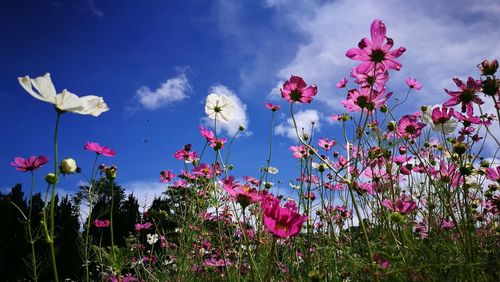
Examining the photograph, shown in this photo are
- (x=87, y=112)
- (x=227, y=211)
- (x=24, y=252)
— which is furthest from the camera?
(x=24, y=252)

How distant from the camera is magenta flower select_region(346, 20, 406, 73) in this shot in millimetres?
1188

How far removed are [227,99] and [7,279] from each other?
7.61 metres

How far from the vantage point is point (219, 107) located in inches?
94.4

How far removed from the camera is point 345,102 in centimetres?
142

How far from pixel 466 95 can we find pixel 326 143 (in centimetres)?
155

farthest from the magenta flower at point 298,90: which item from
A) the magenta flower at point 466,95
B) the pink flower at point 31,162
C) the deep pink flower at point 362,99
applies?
the pink flower at point 31,162

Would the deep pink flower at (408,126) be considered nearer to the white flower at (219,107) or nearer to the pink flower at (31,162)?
the white flower at (219,107)

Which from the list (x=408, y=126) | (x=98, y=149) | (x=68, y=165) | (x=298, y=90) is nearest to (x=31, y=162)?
(x=98, y=149)

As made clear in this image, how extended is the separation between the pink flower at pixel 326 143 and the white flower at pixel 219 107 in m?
0.86

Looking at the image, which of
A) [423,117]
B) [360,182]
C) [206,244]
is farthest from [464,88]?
[206,244]

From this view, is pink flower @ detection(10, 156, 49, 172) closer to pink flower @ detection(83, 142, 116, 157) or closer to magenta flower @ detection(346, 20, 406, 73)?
pink flower @ detection(83, 142, 116, 157)

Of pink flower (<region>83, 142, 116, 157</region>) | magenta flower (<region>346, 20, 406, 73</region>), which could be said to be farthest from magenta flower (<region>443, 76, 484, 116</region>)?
pink flower (<region>83, 142, 116, 157</region>)

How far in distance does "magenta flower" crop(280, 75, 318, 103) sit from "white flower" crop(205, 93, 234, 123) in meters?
0.94

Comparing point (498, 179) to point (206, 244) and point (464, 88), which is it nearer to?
point (464, 88)
